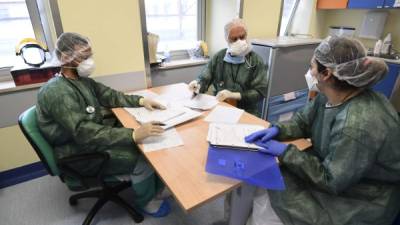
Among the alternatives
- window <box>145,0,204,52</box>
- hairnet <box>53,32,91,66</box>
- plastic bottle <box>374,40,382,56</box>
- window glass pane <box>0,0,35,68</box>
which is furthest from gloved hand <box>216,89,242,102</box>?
plastic bottle <box>374,40,382,56</box>

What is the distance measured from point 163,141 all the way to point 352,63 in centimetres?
91

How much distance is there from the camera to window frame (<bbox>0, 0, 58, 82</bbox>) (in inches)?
69.6

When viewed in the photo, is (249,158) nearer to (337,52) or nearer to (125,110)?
(337,52)

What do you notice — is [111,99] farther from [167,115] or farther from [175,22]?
[175,22]

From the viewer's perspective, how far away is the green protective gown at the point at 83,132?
1.21 meters

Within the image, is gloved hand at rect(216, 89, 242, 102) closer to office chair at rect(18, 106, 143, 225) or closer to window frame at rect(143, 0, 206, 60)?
office chair at rect(18, 106, 143, 225)

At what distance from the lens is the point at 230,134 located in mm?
1201

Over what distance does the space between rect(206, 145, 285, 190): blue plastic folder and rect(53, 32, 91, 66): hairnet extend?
0.92 metres

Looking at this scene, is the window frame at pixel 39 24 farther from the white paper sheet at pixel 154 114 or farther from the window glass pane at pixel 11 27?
the white paper sheet at pixel 154 114

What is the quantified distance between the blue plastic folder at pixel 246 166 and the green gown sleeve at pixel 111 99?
2.69ft

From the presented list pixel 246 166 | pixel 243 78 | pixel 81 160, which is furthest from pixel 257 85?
pixel 81 160

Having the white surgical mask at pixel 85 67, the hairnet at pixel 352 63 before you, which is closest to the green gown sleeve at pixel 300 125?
the hairnet at pixel 352 63

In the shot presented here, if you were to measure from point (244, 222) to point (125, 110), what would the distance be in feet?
3.43

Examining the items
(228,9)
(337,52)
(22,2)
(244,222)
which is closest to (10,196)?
(22,2)
